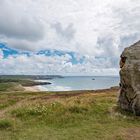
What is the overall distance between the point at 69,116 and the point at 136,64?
5.59 meters

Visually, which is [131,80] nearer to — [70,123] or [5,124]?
[70,123]

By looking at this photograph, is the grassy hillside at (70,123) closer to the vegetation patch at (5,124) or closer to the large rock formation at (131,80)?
the vegetation patch at (5,124)

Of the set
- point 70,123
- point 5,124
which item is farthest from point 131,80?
point 5,124

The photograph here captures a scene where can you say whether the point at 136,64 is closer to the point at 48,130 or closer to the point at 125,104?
the point at 125,104

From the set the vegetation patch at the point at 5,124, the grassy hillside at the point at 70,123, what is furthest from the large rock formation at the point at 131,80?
the vegetation patch at the point at 5,124

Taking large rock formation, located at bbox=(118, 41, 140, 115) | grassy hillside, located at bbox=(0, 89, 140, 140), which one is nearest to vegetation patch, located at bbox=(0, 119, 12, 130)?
grassy hillside, located at bbox=(0, 89, 140, 140)

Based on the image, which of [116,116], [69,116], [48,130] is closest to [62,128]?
[48,130]

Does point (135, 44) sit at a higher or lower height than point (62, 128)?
higher

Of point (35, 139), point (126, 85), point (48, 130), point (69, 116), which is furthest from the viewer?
point (126, 85)

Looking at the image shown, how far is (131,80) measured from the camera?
60.7ft

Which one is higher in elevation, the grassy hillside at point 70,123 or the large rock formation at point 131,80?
the large rock formation at point 131,80

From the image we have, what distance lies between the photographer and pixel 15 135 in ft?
44.6

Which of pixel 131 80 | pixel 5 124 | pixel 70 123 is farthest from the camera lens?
pixel 131 80

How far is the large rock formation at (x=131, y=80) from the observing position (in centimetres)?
1809
